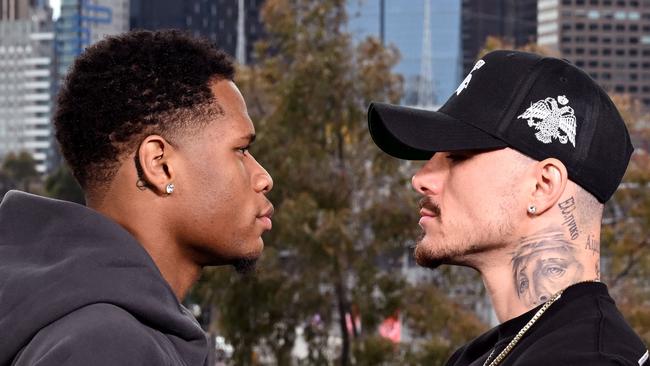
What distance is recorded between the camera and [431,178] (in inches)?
101

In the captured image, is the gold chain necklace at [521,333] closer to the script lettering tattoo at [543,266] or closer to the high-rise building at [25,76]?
the script lettering tattoo at [543,266]

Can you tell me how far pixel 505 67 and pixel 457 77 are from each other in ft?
205

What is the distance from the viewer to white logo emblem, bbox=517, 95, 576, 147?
2.41 meters

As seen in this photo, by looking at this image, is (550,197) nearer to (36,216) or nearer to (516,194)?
(516,194)

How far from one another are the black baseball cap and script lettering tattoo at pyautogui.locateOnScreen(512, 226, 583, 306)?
0.40 feet

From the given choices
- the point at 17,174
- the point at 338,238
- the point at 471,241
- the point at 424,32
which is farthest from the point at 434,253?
the point at 424,32

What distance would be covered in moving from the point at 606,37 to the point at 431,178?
56711mm

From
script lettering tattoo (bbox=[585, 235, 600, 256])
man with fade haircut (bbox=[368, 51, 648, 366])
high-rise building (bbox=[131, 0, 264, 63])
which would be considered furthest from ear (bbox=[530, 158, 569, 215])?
high-rise building (bbox=[131, 0, 264, 63])

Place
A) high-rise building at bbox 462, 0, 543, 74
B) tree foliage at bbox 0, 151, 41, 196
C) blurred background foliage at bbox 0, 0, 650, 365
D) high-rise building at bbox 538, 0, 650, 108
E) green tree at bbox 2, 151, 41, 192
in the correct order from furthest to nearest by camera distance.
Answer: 1. green tree at bbox 2, 151, 41, 192
2. tree foliage at bbox 0, 151, 41, 196
3. high-rise building at bbox 538, 0, 650, 108
4. high-rise building at bbox 462, 0, 543, 74
5. blurred background foliage at bbox 0, 0, 650, 365

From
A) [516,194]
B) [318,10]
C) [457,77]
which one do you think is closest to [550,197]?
[516,194]

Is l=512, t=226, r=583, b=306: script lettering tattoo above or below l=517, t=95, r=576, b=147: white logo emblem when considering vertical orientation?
below

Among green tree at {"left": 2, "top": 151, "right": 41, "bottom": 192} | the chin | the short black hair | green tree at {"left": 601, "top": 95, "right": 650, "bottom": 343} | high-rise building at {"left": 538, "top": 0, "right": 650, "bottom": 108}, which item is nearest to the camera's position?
the short black hair

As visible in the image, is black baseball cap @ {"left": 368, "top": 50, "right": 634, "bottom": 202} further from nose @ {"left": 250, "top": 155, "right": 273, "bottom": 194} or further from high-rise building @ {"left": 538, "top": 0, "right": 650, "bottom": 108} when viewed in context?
high-rise building @ {"left": 538, "top": 0, "right": 650, "bottom": 108}

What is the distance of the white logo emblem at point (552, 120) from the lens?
2.41 meters
